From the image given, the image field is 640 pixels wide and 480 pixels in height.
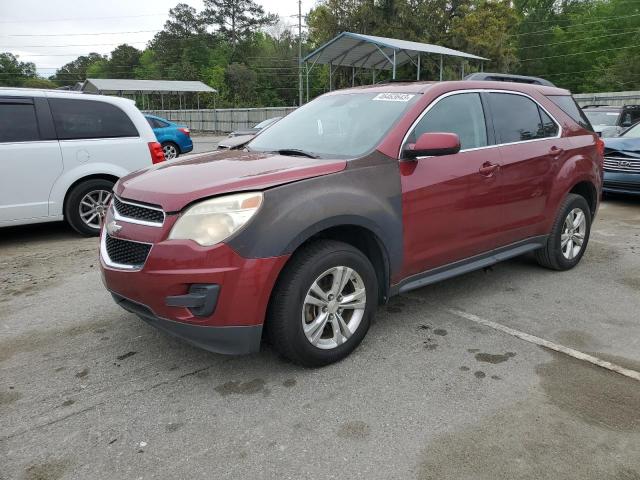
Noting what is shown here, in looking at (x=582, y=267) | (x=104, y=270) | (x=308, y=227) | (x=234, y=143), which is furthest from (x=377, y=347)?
(x=582, y=267)

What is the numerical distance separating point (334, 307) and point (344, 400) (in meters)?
0.55

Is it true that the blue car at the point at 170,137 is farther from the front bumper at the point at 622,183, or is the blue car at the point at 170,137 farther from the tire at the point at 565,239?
the tire at the point at 565,239

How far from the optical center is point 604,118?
41.1 feet

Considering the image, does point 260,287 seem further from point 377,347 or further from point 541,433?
point 541,433

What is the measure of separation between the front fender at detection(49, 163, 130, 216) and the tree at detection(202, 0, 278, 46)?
68.7 m

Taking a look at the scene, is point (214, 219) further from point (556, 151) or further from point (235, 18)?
point (235, 18)

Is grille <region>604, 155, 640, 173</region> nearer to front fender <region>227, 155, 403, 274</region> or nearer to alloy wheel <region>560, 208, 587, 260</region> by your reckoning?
alloy wheel <region>560, 208, 587, 260</region>

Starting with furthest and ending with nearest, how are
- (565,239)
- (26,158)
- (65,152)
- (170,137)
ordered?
1. (170,137)
2. (65,152)
3. (26,158)
4. (565,239)

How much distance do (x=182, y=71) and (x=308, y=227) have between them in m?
69.7

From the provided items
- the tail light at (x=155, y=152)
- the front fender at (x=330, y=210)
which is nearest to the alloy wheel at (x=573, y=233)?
the front fender at (x=330, y=210)

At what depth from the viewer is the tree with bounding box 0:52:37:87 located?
252ft

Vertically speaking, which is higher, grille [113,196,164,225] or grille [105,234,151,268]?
grille [113,196,164,225]

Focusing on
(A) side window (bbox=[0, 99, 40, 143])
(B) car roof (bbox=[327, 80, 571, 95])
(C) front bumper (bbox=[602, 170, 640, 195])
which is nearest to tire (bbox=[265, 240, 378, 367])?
(B) car roof (bbox=[327, 80, 571, 95])

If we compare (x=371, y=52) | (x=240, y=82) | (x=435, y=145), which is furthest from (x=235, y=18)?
(x=435, y=145)
